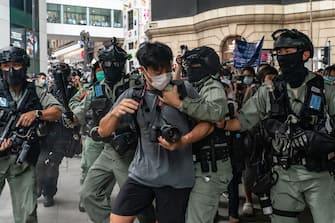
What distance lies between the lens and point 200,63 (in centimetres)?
364

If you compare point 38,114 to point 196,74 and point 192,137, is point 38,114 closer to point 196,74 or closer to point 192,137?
point 196,74

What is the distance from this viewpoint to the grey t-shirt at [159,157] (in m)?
3.19

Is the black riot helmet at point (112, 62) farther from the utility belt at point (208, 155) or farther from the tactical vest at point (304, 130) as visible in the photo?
the tactical vest at point (304, 130)

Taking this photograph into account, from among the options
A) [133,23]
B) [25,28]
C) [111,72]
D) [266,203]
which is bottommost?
[266,203]

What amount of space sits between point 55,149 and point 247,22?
58.0ft

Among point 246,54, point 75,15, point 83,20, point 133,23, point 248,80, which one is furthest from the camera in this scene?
point 83,20

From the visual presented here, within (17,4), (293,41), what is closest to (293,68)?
(293,41)

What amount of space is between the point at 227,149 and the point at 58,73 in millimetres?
2350

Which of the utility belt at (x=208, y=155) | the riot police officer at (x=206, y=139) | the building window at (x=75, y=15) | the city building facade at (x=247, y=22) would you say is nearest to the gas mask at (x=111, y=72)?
the riot police officer at (x=206, y=139)

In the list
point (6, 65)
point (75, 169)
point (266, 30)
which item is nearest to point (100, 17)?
point (266, 30)

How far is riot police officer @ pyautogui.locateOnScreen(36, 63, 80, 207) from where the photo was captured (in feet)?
17.2

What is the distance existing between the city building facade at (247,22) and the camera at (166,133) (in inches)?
664

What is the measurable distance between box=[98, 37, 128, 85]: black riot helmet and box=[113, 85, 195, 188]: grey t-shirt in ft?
4.42

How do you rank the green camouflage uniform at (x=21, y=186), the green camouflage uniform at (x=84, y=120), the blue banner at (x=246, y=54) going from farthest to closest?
the blue banner at (x=246, y=54) → the green camouflage uniform at (x=84, y=120) → the green camouflage uniform at (x=21, y=186)
